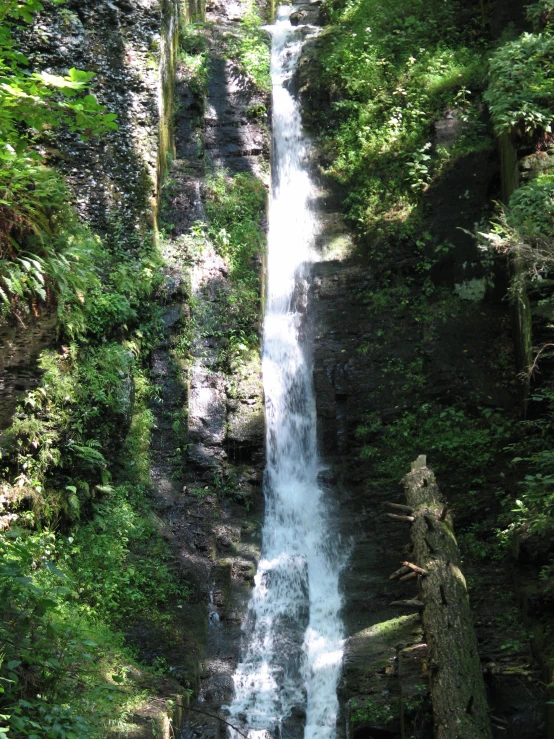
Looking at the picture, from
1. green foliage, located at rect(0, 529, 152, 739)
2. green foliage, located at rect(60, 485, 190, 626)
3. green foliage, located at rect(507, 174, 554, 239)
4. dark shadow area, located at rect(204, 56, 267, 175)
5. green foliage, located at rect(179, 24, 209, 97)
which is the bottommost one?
green foliage, located at rect(0, 529, 152, 739)

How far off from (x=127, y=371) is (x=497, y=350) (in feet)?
19.3

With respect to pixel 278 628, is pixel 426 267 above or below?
above

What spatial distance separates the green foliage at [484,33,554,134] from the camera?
410 inches

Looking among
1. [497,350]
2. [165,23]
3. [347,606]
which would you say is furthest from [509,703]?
[165,23]

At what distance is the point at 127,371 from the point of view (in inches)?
397

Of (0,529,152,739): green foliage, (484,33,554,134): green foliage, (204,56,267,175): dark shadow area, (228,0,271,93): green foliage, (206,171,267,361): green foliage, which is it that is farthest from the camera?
(228,0,271,93): green foliage

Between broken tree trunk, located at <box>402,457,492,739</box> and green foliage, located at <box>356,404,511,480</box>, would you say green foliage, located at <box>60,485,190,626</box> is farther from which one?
green foliage, located at <box>356,404,511,480</box>

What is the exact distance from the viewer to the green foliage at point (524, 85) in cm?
1041

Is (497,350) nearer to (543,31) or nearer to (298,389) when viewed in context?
(298,389)

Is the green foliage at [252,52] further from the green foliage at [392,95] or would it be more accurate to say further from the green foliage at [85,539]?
the green foliage at [85,539]

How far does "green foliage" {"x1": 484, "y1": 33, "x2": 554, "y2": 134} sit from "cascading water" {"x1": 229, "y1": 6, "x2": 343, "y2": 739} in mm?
4579

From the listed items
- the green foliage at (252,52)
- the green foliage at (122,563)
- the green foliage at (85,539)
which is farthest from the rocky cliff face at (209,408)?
the green foliage at (252,52)

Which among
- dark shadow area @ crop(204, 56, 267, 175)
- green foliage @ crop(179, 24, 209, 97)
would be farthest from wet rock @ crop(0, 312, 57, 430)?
green foliage @ crop(179, 24, 209, 97)

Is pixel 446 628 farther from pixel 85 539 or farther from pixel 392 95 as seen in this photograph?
pixel 392 95
